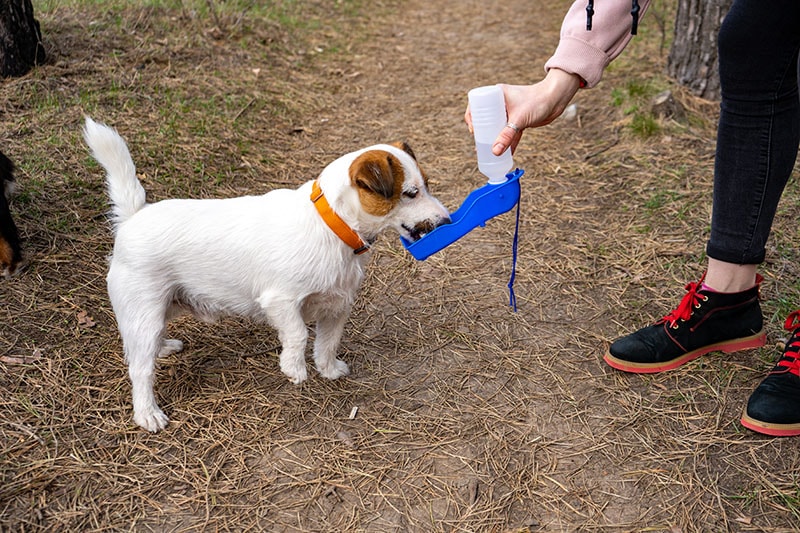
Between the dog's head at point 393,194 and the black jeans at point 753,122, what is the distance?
1173 mm

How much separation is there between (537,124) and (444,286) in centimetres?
137

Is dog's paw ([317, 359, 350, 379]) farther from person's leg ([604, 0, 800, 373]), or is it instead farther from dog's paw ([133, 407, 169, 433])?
person's leg ([604, 0, 800, 373])

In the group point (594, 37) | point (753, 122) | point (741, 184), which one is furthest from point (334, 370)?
point (753, 122)

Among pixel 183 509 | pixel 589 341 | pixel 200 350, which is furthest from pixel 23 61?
pixel 589 341

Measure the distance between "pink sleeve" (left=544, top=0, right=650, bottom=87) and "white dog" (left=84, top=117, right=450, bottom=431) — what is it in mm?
744

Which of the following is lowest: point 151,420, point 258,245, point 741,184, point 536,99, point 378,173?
point 151,420

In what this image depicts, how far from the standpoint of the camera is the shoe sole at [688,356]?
3.00 metres

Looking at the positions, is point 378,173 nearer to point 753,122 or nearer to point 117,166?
point 117,166

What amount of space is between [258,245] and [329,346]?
2.03 feet

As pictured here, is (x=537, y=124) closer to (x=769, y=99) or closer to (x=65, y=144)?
(x=769, y=99)

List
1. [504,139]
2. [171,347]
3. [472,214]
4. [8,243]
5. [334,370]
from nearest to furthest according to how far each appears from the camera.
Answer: [504,139] < [472,214] < [334,370] < [171,347] < [8,243]

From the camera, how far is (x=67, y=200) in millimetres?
4004

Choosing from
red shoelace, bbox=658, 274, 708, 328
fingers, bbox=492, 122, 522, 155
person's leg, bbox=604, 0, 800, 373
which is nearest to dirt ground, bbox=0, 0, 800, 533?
person's leg, bbox=604, 0, 800, 373

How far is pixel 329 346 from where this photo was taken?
3.03m
